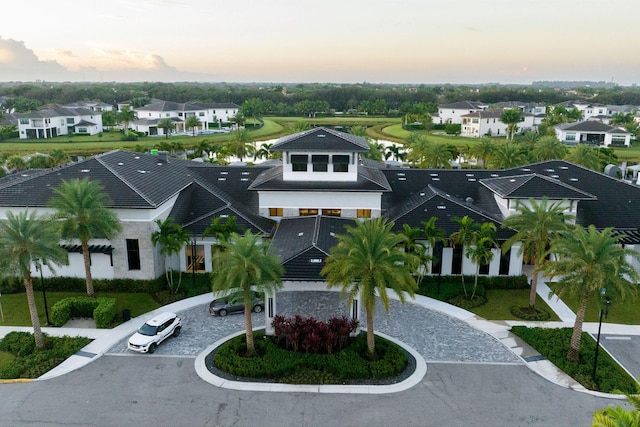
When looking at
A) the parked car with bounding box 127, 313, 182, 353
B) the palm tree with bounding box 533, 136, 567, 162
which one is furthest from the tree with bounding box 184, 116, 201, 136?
the parked car with bounding box 127, 313, 182, 353

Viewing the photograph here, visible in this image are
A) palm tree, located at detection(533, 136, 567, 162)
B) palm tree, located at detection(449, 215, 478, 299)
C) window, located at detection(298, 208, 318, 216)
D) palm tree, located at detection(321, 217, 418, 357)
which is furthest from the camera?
palm tree, located at detection(533, 136, 567, 162)

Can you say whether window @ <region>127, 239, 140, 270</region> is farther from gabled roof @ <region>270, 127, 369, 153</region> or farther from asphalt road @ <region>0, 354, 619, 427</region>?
gabled roof @ <region>270, 127, 369, 153</region>

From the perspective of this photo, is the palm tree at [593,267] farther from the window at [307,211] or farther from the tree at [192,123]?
the tree at [192,123]

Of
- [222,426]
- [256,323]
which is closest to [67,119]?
[256,323]

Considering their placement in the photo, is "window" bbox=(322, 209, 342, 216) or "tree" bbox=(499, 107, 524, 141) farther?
"tree" bbox=(499, 107, 524, 141)

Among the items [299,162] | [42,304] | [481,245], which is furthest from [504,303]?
[42,304]

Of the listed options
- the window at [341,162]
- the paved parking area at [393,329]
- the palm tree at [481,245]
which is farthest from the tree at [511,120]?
the paved parking area at [393,329]

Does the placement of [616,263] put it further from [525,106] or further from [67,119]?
[525,106]
